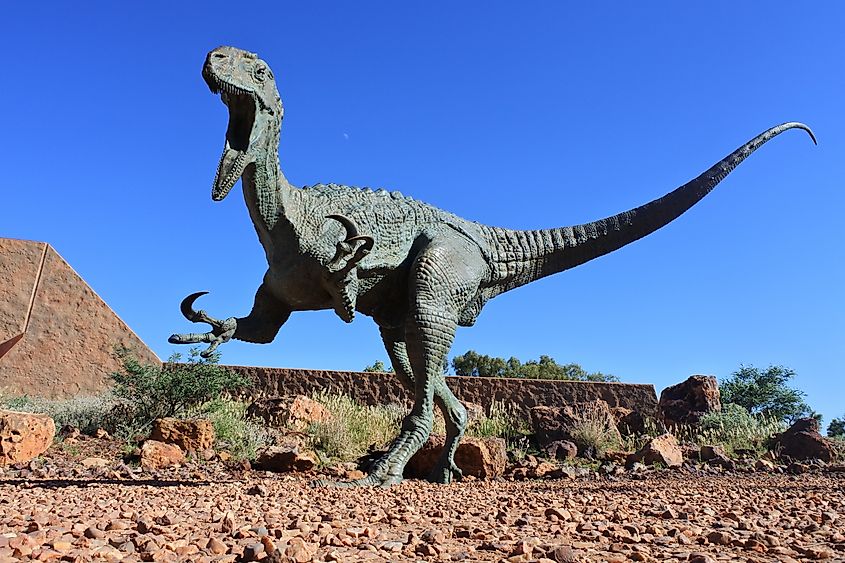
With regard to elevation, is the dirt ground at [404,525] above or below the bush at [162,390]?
below

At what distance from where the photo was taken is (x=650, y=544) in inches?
93.1

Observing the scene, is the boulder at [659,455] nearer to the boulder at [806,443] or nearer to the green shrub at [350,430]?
the boulder at [806,443]

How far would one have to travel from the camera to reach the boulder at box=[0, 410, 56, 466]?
21.5 feet

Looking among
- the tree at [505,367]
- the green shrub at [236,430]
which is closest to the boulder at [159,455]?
the green shrub at [236,430]

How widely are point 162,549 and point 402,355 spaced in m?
3.89

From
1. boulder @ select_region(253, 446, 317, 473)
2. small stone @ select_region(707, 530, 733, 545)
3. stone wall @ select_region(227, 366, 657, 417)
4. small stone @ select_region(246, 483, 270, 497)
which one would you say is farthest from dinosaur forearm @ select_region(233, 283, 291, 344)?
stone wall @ select_region(227, 366, 657, 417)

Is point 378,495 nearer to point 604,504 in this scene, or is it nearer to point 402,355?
point 604,504

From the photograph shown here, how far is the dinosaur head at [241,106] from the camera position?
431 centimetres

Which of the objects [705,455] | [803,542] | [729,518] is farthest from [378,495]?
[705,455]

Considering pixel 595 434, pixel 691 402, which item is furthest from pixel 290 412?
pixel 691 402

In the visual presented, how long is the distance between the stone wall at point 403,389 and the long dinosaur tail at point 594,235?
23.9ft

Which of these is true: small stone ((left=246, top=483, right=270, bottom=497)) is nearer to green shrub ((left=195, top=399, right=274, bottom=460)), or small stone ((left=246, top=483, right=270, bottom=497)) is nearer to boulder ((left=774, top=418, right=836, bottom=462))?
green shrub ((left=195, top=399, right=274, bottom=460))

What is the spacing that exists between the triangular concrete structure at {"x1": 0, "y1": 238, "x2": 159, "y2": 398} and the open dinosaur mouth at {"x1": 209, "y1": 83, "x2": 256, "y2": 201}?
10681 millimetres

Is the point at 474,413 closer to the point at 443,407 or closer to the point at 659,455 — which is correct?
the point at 659,455
